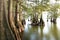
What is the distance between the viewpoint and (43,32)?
1.69 metres

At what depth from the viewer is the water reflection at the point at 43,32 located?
1659 millimetres

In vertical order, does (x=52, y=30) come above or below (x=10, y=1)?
below

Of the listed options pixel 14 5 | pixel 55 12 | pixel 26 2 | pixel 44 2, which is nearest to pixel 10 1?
pixel 14 5

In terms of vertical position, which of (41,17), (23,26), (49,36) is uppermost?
(41,17)

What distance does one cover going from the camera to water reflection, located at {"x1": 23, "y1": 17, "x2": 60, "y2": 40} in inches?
65.3

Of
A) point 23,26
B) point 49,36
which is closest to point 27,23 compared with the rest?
point 23,26

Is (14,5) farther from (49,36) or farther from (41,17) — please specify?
(49,36)

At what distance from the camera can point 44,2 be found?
1718 mm

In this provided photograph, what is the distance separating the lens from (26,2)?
1.73m

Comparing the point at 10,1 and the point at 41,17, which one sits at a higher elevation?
the point at 10,1

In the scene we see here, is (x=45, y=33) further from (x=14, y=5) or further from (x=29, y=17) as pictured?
(x=14, y=5)

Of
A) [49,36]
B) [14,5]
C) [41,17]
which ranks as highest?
[14,5]

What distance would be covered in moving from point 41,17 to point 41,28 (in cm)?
14

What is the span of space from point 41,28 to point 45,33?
0.08 m
